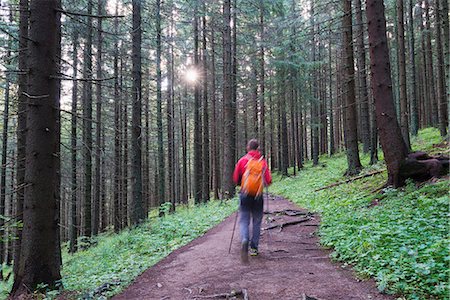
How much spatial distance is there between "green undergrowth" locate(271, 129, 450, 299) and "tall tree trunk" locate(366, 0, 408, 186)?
79cm

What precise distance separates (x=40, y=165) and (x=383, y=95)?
8290 millimetres

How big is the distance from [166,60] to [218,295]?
926 inches

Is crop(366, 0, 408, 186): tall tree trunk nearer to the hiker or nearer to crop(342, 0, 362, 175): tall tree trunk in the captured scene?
the hiker

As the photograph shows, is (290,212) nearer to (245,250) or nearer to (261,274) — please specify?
(245,250)

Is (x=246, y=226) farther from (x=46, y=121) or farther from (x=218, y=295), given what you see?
(x=46, y=121)

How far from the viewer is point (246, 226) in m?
6.32

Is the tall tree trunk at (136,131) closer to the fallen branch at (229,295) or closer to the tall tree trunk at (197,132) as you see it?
the tall tree trunk at (197,132)

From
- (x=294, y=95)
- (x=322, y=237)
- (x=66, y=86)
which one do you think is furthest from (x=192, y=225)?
(x=294, y=95)

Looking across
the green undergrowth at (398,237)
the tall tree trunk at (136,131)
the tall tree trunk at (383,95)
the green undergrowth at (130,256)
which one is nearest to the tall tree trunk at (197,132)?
the green undergrowth at (130,256)

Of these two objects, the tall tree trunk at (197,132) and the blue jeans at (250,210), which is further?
the tall tree trunk at (197,132)

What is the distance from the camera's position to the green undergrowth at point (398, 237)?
4.11 meters

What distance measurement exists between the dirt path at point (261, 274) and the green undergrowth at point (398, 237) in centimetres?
33

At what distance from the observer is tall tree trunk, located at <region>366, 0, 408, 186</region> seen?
8.62 m

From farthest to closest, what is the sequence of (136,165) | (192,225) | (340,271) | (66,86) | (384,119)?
(66,86) → (136,165) → (192,225) → (384,119) → (340,271)
